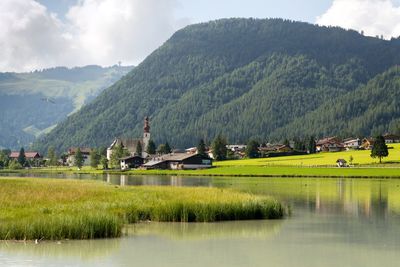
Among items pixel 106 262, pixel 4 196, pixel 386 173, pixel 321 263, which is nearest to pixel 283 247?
pixel 321 263

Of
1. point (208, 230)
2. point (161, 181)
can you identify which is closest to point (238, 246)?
point (208, 230)

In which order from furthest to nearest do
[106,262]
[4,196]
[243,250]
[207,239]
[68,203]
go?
[4,196] < [68,203] < [207,239] < [243,250] < [106,262]

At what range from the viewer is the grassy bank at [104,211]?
36469 mm

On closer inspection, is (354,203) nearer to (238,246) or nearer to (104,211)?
(238,246)

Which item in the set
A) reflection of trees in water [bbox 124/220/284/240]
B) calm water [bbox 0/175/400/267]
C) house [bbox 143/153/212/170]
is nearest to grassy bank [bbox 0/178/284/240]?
calm water [bbox 0/175/400/267]

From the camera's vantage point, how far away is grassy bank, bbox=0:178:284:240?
1436 inches

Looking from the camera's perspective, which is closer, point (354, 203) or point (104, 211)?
point (104, 211)

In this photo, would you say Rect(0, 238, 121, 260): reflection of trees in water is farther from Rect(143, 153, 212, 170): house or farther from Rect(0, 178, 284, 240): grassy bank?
Rect(143, 153, 212, 170): house

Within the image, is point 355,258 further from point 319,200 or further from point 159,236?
point 319,200

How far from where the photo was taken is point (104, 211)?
42594mm

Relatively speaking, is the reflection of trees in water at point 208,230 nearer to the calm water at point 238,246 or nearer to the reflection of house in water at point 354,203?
the calm water at point 238,246

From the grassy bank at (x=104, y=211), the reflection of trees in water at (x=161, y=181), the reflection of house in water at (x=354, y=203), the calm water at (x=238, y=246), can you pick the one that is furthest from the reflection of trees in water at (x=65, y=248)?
the reflection of trees in water at (x=161, y=181)

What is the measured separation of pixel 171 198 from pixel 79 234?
1716cm

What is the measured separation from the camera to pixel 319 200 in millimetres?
68750
